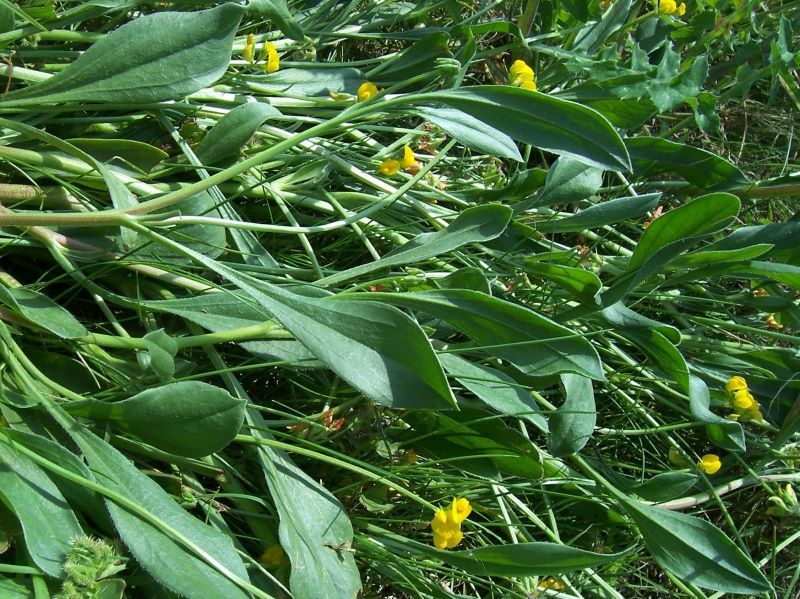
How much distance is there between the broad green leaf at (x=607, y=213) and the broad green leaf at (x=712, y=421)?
27cm

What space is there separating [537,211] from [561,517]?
520 mm

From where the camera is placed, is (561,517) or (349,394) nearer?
(349,394)

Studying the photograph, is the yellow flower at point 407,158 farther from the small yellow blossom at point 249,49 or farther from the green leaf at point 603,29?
the green leaf at point 603,29

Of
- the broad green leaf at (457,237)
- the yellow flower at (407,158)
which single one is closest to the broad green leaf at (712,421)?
the broad green leaf at (457,237)

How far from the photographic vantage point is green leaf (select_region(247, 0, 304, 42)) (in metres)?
1.28

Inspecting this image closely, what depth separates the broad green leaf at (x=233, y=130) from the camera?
123 cm

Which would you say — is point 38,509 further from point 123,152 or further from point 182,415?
point 123,152

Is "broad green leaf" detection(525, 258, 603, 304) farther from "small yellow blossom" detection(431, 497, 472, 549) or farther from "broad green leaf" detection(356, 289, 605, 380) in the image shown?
"small yellow blossom" detection(431, 497, 472, 549)

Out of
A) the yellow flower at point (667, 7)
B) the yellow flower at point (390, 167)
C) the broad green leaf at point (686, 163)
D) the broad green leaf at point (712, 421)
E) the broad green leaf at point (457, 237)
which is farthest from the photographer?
the yellow flower at point (667, 7)

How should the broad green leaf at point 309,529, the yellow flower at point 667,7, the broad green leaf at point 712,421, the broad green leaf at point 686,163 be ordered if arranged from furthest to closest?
the yellow flower at point 667,7
the broad green leaf at point 686,163
the broad green leaf at point 712,421
the broad green leaf at point 309,529

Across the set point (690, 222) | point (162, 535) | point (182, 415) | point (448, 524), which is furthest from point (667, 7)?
point (162, 535)

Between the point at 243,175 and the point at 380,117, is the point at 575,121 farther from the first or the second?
the point at 243,175

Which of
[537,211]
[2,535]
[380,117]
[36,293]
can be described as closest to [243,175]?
[380,117]

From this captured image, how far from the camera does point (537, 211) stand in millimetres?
1455
